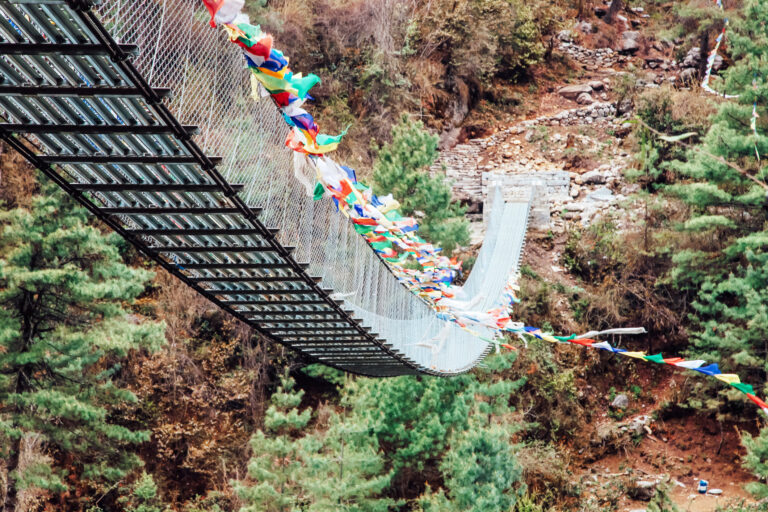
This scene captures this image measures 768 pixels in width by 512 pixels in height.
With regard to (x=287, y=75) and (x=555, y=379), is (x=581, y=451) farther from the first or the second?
(x=287, y=75)

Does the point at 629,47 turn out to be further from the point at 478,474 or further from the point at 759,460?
the point at 478,474

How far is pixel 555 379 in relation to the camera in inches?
384

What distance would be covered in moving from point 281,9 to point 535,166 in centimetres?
438

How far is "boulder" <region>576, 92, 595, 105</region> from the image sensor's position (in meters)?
13.7

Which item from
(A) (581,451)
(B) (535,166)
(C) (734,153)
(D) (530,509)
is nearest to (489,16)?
(B) (535,166)

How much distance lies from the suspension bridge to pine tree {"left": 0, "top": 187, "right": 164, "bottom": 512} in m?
3.17

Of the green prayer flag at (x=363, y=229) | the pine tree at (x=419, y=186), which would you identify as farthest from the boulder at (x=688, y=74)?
the green prayer flag at (x=363, y=229)

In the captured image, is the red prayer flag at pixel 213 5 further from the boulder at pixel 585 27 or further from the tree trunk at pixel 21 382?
the boulder at pixel 585 27

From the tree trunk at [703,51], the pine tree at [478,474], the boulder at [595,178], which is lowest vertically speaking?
the pine tree at [478,474]

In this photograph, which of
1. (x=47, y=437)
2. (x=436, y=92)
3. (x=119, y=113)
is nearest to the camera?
(x=119, y=113)

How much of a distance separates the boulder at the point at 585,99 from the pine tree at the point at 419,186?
5.70 metres

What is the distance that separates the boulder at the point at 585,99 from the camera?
45.0 ft

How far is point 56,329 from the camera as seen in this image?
24.0 feet

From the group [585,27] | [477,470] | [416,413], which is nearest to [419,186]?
[416,413]
